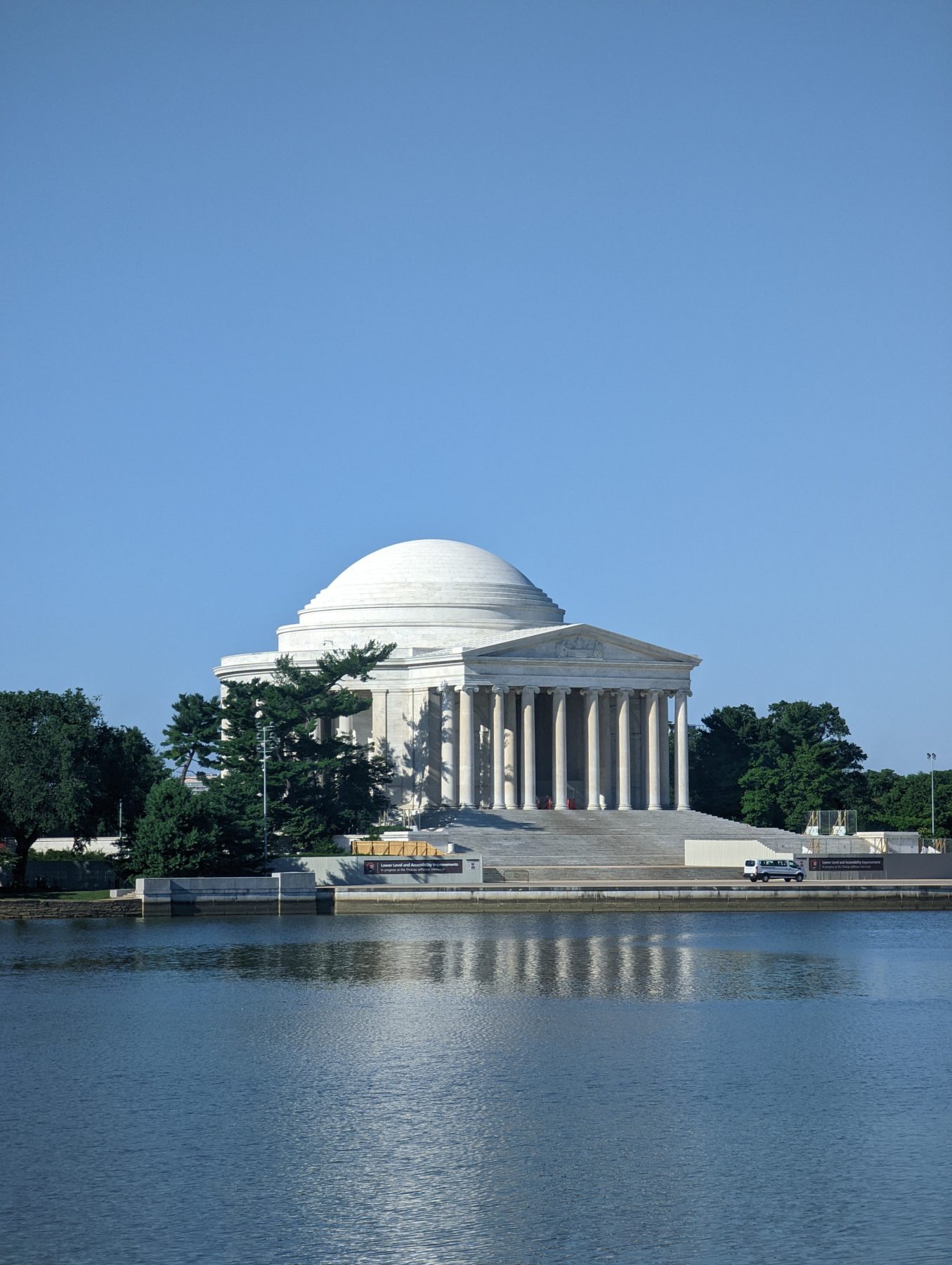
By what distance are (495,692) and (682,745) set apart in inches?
514

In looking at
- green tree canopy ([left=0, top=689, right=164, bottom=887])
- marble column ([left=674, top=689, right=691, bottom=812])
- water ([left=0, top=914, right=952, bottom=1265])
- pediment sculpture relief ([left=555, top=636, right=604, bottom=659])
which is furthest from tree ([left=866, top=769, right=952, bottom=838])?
water ([left=0, top=914, right=952, bottom=1265])

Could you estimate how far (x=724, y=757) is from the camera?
133 meters

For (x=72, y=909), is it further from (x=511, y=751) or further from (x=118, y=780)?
(x=511, y=751)

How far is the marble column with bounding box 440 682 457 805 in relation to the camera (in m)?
115

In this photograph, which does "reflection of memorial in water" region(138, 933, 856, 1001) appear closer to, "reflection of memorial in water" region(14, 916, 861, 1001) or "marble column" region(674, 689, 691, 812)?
"reflection of memorial in water" region(14, 916, 861, 1001)

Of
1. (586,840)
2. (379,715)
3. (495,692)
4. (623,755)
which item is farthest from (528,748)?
(586,840)

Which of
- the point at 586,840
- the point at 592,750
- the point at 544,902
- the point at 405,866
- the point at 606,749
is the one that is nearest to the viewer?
the point at 544,902

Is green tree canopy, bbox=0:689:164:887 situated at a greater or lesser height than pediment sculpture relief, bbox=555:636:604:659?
lesser

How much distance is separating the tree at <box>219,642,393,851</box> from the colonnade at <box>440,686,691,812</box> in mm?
4721

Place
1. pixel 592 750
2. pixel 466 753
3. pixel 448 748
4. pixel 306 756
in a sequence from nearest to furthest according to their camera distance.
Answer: pixel 306 756, pixel 466 753, pixel 448 748, pixel 592 750

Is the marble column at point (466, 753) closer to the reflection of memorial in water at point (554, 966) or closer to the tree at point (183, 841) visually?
the tree at point (183, 841)

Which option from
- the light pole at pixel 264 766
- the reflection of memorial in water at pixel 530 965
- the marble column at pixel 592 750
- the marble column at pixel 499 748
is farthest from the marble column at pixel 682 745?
the reflection of memorial in water at pixel 530 965

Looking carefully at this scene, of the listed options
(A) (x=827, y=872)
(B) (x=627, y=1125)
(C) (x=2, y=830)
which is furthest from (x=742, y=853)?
(B) (x=627, y=1125)

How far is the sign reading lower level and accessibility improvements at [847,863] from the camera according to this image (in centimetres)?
9662
